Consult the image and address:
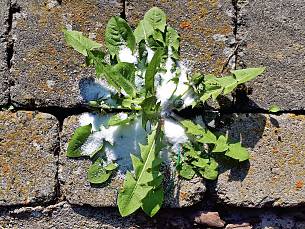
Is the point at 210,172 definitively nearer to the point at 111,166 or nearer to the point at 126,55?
the point at 111,166

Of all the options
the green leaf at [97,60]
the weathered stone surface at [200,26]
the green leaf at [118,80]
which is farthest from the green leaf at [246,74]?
the green leaf at [97,60]

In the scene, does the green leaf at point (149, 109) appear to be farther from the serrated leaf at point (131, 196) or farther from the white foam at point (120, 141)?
the serrated leaf at point (131, 196)

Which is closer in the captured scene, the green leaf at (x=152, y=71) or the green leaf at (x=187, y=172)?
the green leaf at (x=152, y=71)

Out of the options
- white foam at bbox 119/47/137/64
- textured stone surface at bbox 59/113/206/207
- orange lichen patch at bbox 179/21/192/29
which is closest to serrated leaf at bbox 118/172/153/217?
textured stone surface at bbox 59/113/206/207

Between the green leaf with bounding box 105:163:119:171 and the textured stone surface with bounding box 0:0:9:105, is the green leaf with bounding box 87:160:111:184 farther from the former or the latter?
the textured stone surface with bounding box 0:0:9:105

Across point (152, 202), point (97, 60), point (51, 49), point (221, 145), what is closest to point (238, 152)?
point (221, 145)

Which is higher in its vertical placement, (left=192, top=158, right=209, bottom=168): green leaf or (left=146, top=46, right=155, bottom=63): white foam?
(left=146, top=46, right=155, bottom=63): white foam
